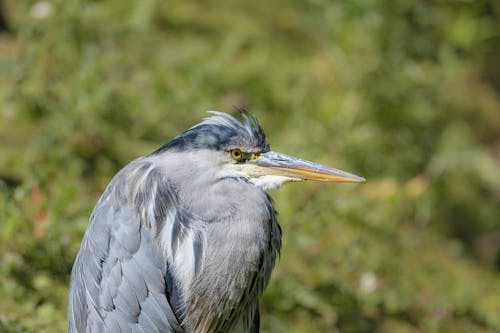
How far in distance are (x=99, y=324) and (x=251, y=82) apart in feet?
9.31

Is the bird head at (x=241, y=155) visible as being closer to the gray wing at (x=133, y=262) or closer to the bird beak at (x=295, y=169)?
the bird beak at (x=295, y=169)

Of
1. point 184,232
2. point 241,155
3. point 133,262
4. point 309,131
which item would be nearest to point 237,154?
point 241,155

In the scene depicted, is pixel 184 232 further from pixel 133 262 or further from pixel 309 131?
pixel 309 131

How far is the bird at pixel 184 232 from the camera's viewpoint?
8.14ft

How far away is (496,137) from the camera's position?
232 inches

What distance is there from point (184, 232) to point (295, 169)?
456 millimetres

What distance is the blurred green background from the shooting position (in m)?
3.64

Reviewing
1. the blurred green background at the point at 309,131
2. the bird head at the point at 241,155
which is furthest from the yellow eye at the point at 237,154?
the blurred green background at the point at 309,131

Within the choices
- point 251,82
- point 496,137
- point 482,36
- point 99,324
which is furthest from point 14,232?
point 496,137

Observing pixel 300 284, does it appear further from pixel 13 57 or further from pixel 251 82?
pixel 13 57

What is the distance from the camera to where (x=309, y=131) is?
14.9ft

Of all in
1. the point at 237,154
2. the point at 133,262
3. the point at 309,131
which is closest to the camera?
the point at 133,262

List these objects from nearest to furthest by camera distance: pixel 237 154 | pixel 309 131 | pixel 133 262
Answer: pixel 133 262 → pixel 237 154 → pixel 309 131

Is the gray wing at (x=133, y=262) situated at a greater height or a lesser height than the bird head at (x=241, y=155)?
lesser
